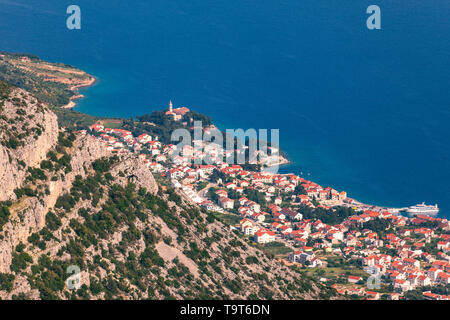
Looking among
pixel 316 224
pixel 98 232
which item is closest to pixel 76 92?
pixel 316 224

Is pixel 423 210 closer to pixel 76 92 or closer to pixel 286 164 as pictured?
pixel 286 164

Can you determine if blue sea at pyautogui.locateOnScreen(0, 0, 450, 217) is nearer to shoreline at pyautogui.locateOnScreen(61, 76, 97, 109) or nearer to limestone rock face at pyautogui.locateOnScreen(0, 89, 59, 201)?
shoreline at pyautogui.locateOnScreen(61, 76, 97, 109)
